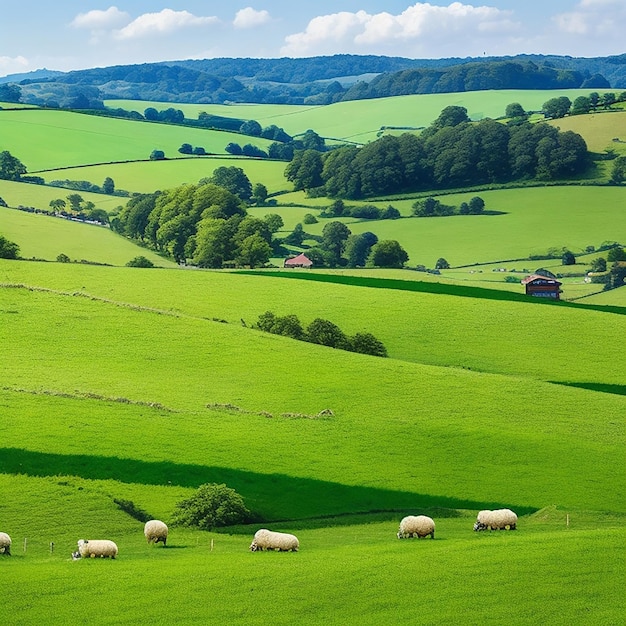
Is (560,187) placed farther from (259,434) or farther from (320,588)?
(320,588)

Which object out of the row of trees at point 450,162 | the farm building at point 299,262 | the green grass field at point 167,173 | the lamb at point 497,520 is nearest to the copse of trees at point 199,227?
the farm building at point 299,262

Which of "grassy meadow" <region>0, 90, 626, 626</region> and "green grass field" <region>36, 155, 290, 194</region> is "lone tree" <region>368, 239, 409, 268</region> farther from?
"green grass field" <region>36, 155, 290, 194</region>

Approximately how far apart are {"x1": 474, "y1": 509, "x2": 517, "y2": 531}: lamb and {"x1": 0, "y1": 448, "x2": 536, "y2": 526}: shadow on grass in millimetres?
5740

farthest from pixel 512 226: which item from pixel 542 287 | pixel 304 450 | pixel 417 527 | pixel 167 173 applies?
pixel 417 527

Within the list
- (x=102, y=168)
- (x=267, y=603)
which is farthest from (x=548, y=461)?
(x=102, y=168)

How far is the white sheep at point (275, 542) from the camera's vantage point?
37.0 meters

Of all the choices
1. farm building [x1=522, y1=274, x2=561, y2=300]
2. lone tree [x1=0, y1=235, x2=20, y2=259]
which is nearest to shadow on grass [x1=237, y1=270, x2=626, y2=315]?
farm building [x1=522, y1=274, x2=561, y2=300]

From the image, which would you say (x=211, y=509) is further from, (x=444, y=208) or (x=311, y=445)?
(x=444, y=208)

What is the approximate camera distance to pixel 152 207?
5418 inches

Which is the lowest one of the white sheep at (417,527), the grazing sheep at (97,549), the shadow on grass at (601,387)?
the shadow on grass at (601,387)

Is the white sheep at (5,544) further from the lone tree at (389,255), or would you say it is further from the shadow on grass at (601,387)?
the lone tree at (389,255)

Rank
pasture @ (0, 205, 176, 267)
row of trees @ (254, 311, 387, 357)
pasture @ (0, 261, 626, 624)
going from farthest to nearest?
pasture @ (0, 205, 176, 267) < row of trees @ (254, 311, 387, 357) < pasture @ (0, 261, 626, 624)

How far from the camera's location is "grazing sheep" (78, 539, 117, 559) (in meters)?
35.5

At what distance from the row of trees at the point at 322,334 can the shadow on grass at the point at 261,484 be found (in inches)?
1023
